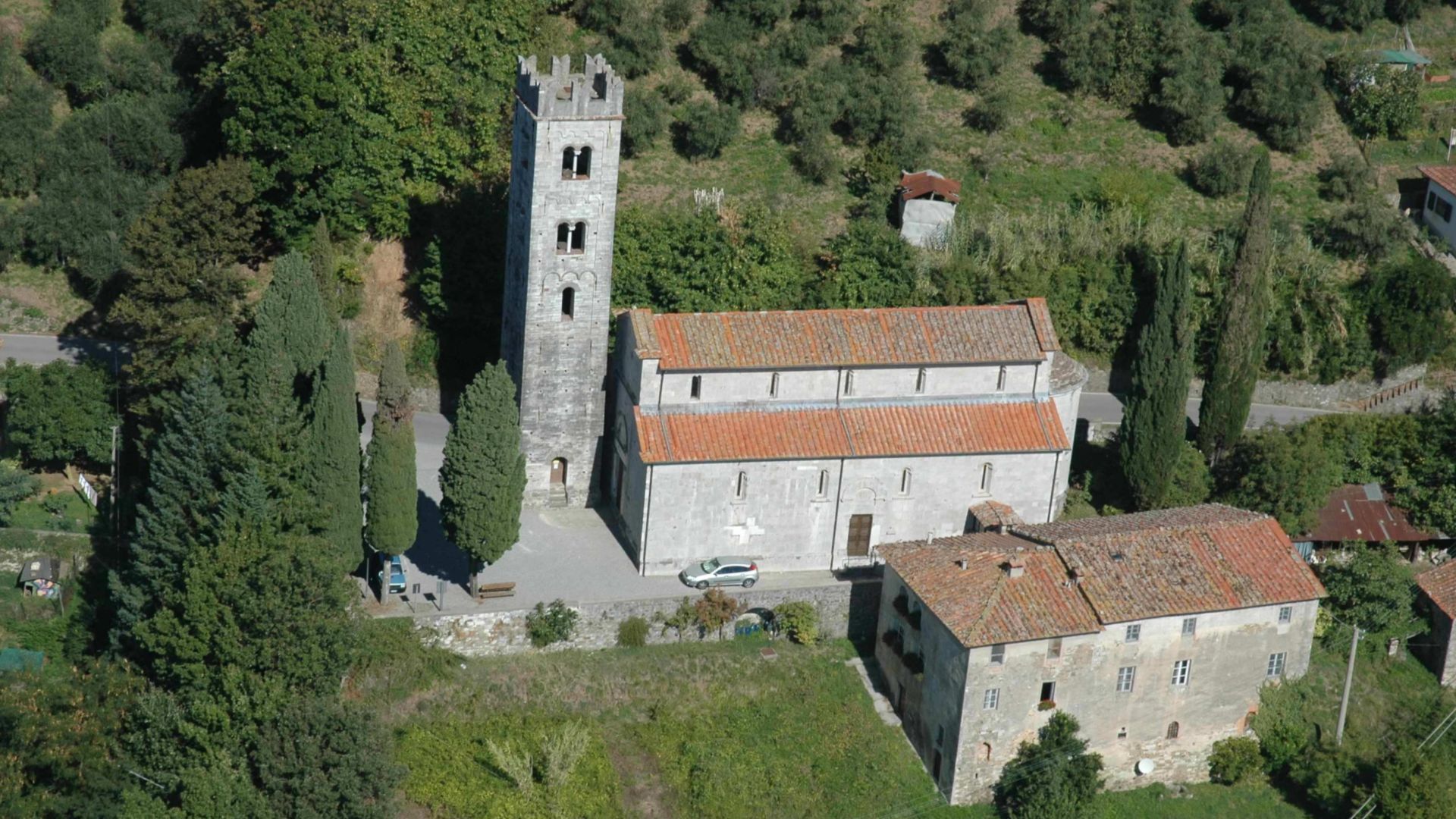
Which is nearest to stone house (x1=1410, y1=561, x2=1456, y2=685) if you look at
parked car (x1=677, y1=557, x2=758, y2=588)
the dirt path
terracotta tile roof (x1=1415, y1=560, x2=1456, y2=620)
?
terracotta tile roof (x1=1415, y1=560, x2=1456, y2=620)

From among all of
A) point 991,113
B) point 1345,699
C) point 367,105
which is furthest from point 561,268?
point 991,113

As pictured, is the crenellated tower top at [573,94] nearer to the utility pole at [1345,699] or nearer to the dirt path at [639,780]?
the dirt path at [639,780]

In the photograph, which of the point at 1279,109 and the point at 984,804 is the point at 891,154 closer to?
the point at 1279,109

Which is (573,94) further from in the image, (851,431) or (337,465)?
(851,431)

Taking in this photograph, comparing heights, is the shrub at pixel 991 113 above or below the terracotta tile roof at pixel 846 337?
above

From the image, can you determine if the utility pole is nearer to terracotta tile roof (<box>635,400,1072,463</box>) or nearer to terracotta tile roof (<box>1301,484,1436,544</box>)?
terracotta tile roof (<box>1301,484,1436,544</box>)

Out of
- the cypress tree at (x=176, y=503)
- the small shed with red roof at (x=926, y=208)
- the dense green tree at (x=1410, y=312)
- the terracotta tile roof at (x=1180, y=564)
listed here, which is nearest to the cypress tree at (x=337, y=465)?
the cypress tree at (x=176, y=503)

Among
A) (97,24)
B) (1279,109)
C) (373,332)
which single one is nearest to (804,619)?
(373,332)
